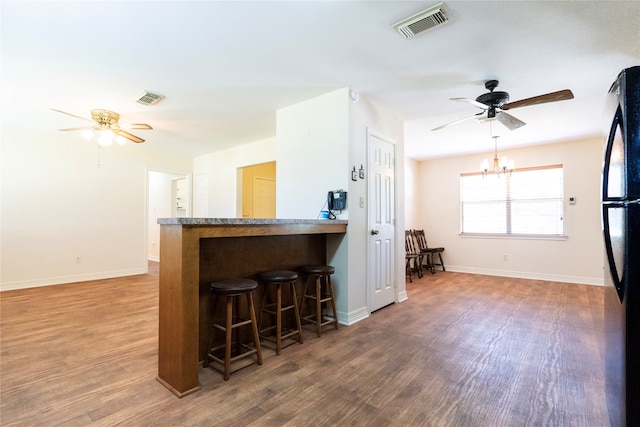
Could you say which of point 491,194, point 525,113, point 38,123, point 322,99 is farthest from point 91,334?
point 491,194

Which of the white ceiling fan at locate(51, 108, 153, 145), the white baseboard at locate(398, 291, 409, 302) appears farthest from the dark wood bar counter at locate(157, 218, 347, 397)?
the white ceiling fan at locate(51, 108, 153, 145)

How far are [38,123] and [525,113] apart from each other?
6815 millimetres

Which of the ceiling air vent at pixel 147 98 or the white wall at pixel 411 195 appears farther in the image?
the white wall at pixel 411 195

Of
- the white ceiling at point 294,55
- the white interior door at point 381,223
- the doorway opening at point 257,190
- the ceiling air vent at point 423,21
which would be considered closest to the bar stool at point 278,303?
the white interior door at point 381,223

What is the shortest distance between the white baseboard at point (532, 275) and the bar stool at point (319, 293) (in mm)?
4319

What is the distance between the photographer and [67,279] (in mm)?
5051

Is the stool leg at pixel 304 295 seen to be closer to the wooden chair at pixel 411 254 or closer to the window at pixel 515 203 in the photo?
the wooden chair at pixel 411 254

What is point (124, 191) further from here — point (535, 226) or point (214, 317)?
point (535, 226)

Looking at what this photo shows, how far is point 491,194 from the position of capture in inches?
243

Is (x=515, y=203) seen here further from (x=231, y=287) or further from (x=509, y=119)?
(x=231, y=287)

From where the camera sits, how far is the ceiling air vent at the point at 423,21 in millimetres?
2037

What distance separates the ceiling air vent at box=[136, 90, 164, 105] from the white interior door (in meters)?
2.47

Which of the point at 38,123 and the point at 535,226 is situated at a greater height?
the point at 38,123

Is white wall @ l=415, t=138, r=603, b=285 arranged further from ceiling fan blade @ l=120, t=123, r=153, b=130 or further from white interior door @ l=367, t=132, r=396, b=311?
ceiling fan blade @ l=120, t=123, r=153, b=130
